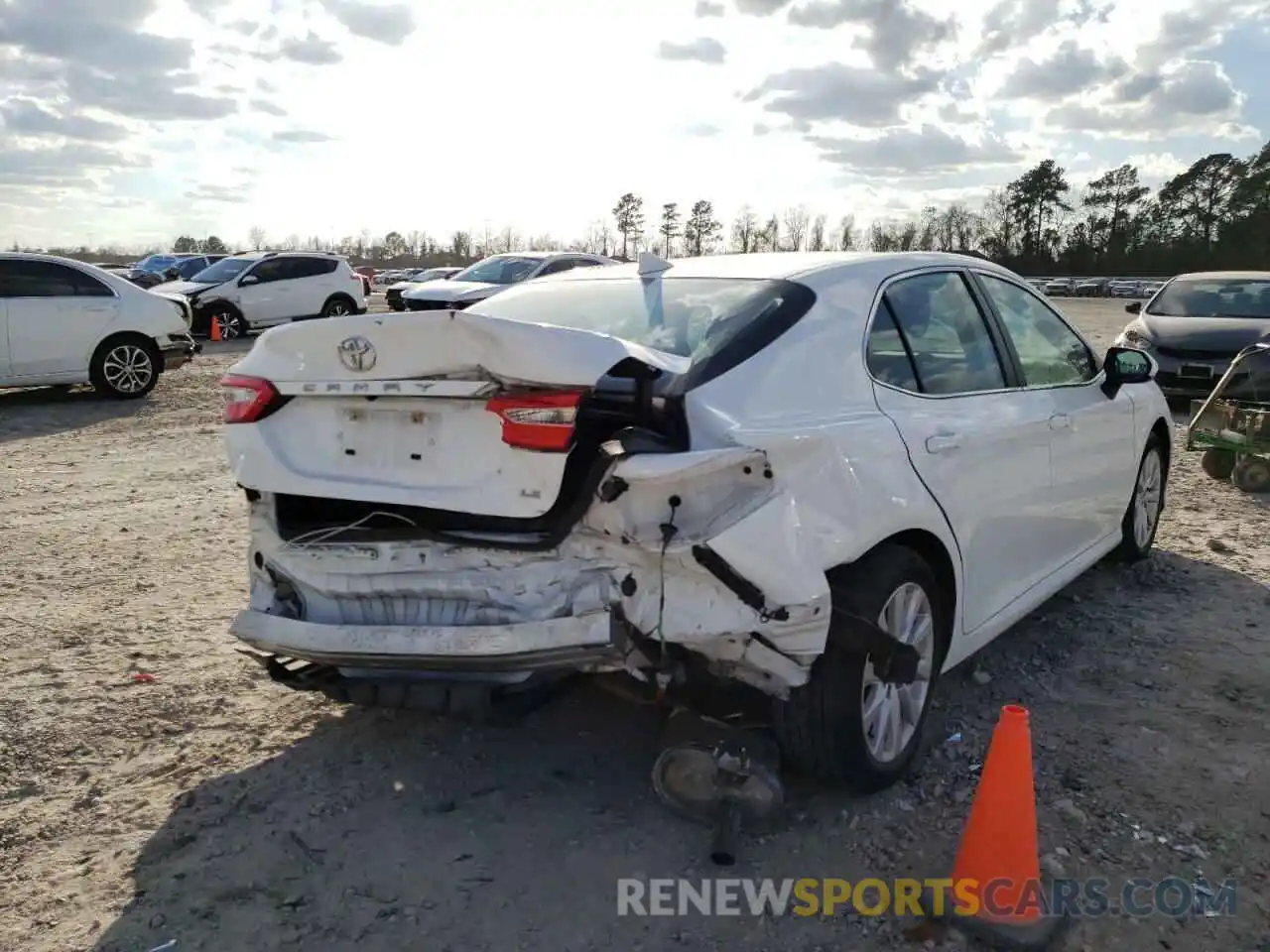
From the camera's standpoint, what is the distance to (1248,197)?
64.2 meters

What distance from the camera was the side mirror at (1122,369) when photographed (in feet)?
15.9

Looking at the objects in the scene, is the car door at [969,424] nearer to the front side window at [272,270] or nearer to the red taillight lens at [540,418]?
the red taillight lens at [540,418]

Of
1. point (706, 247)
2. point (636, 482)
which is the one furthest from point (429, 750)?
point (706, 247)

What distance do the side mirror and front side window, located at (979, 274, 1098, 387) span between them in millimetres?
74

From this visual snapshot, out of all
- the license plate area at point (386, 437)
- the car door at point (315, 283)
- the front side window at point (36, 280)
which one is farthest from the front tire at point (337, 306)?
the license plate area at point (386, 437)

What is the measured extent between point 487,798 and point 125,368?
410 inches

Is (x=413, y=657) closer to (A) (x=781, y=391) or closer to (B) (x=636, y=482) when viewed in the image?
(B) (x=636, y=482)

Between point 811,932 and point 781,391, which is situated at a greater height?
point 781,391

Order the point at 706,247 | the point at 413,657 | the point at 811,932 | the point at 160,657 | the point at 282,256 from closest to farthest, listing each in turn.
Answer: the point at 811,932 < the point at 413,657 < the point at 160,657 < the point at 282,256 < the point at 706,247

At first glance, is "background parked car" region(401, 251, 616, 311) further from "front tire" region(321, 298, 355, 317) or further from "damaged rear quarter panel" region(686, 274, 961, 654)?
"damaged rear quarter panel" region(686, 274, 961, 654)

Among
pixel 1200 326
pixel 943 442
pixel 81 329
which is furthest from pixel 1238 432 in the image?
pixel 81 329

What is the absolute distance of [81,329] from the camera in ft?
37.8

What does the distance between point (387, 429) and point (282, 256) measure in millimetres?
18660

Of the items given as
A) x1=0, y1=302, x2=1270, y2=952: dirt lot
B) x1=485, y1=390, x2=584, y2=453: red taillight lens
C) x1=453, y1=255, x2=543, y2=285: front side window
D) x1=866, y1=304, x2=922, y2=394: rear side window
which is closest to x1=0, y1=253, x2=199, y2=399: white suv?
x1=453, y1=255, x2=543, y2=285: front side window
